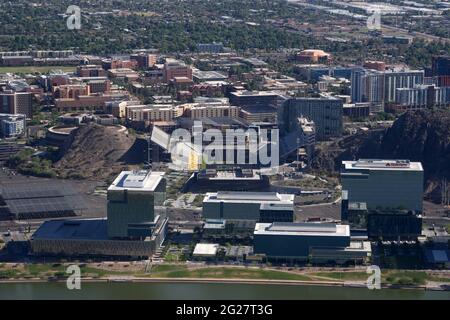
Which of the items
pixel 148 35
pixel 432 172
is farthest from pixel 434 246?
pixel 148 35

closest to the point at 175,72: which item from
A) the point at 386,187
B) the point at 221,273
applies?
the point at 386,187

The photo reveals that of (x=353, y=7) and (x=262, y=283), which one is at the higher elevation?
(x=353, y=7)

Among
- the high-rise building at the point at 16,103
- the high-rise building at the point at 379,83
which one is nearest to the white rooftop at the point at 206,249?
the high-rise building at the point at 16,103

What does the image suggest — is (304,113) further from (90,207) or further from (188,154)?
(90,207)

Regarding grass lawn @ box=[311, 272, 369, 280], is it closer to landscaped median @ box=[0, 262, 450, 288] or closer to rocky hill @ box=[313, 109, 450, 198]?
landscaped median @ box=[0, 262, 450, 288]

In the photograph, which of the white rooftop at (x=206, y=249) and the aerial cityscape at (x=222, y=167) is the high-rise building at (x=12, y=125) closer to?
the aerial cityscape at (x=222, y=167)

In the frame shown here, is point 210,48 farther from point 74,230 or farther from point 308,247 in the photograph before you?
point 308,247

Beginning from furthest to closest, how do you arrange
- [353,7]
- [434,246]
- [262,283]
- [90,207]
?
[353,7]
[90,207]
[434,246]
[262,283]
